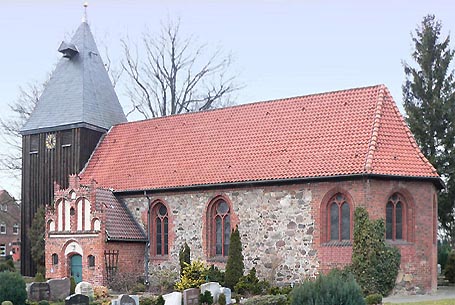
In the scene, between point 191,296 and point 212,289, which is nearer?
point 191,296

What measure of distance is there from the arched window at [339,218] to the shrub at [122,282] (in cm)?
813

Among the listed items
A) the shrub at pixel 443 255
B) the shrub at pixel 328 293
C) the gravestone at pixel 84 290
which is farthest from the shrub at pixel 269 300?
the shrub at pixel 443 255

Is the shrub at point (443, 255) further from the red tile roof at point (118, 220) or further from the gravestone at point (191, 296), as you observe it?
the gravestone at point (191, 296)

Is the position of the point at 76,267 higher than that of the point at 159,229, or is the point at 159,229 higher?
the point at 159,229

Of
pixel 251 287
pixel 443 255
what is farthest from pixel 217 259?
pixel 443 255

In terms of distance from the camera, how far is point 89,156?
1160 inches

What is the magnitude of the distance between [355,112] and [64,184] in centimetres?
1406

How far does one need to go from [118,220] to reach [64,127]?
665 cm

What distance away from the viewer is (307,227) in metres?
21.6

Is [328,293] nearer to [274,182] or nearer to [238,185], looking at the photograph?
[274,182]

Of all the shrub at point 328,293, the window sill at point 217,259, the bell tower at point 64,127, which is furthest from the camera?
the bell tower at point 64,127

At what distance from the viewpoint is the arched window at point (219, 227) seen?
23.8 metres

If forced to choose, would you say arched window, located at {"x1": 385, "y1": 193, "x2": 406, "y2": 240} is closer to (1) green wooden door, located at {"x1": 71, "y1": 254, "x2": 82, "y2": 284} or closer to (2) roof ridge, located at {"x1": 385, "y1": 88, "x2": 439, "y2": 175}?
(2) roof ridge, located at {"x1": 385, "y1": 88, "x2": 439, "y2": 175}

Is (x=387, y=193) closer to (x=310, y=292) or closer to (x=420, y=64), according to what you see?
(x=310, y=292)
